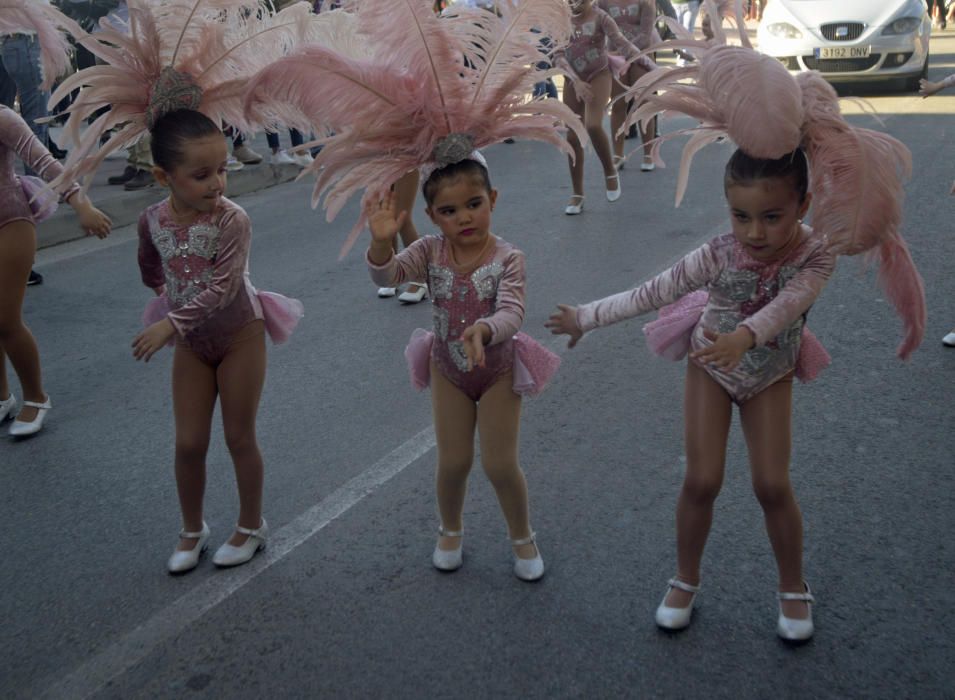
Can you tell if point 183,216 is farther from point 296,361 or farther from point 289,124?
point 296,361

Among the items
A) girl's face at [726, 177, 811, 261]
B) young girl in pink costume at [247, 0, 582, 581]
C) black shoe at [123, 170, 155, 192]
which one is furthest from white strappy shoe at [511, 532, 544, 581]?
black shoe at [123, 170, 155, 192]

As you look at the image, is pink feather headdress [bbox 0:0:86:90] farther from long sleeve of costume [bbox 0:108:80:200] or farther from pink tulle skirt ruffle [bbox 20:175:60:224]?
pink tulle skirt ruffle [bbox 20:175:60:224]

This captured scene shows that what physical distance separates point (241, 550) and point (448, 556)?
0.79 metres

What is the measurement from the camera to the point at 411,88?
3279mm

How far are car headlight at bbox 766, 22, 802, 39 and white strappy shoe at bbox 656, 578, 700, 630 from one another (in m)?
13.1

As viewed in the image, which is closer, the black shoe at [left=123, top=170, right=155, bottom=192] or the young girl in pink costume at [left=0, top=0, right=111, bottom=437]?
the young girl in pink costume at [left=0, top=0, right=111, bottom=437]

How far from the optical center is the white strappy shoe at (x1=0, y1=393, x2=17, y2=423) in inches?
209

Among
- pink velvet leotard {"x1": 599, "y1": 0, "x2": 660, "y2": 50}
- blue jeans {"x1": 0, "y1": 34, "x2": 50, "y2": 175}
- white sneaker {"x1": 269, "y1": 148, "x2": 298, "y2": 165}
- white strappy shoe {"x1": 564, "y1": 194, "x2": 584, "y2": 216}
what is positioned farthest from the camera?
white sneaker {"x1": 269, "y1": 148, "x2": 298, "y2": 165}

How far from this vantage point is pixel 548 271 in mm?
7336

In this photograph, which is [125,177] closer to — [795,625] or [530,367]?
[530,367]

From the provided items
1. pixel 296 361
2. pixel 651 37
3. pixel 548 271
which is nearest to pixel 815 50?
pixel 651 37

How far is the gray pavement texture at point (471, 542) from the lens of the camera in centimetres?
313

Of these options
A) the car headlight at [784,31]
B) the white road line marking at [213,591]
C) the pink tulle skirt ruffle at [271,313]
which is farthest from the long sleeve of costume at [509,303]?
the car headlight at [784,31]

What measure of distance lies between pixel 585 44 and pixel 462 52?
5.92 m
